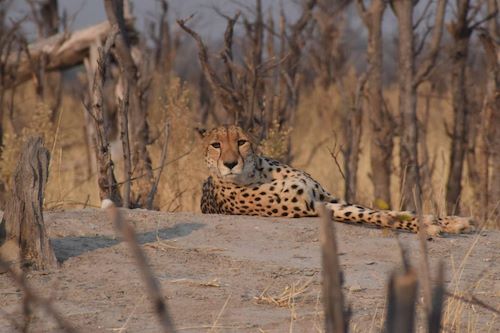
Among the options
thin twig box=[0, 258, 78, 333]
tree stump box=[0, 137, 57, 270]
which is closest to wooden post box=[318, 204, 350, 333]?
thin twig box=[0, 258, 78, 333]

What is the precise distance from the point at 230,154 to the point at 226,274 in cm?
109

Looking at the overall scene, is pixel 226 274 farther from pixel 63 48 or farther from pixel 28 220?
pixel 63 48

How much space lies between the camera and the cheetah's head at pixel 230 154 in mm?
4828

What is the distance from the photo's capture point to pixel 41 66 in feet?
30.0

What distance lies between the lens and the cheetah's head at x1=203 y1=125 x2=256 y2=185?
4828 mm

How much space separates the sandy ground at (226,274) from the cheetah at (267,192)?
0.08 meters

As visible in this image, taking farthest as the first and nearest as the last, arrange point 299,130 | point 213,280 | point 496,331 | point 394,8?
point 299,130, point 394,8, point 213,280, point 496,331

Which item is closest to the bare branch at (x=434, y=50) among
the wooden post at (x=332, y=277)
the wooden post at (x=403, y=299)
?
the wooden post at (x=332, y=277)

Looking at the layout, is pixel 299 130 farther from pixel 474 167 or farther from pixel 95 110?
pixel 95 110

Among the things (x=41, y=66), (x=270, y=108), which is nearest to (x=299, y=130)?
(x=41, y=66)

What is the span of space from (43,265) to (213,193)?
1.72 m

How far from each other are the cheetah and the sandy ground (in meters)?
0.08

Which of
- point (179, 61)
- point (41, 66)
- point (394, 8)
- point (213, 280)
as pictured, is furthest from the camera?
point (179, 61)

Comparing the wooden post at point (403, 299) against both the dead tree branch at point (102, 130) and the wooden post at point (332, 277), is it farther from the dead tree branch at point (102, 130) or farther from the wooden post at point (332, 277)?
the dead tree branch at point (102, 130)
